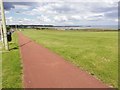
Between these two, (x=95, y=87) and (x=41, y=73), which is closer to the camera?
(x=95, y=87)

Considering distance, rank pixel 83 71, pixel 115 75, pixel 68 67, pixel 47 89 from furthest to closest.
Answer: pixel 68 67, pixel 83 71, pixel 115 75, pixel 47 89

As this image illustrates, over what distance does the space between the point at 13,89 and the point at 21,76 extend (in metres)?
1.98

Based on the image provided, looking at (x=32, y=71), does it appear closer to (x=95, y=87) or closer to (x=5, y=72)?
(x=5, y=72)

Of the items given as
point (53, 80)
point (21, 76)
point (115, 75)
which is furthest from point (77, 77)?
point (21, 76)

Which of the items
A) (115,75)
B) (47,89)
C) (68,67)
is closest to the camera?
(47,89)

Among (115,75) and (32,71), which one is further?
(32,71)

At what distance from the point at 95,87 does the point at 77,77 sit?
159 centimetres

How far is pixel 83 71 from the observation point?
11227 millimetres

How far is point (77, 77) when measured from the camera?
388 inches

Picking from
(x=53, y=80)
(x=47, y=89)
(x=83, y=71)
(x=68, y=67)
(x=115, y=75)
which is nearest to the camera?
(x=47, y=89)

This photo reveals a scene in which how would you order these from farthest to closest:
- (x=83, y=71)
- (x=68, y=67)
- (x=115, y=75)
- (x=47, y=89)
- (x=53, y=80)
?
1. (x=68, y=67)
2. (x=83, y=71)
3. (x=115, y=75)
4. (x=53, y=80)
5. (x=47, y=89)

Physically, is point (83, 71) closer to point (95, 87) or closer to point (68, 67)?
point (68, 67)

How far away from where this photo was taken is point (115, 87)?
847 centimetres

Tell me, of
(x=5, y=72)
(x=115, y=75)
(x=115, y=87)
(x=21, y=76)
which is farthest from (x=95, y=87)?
(x=5, y=72)
